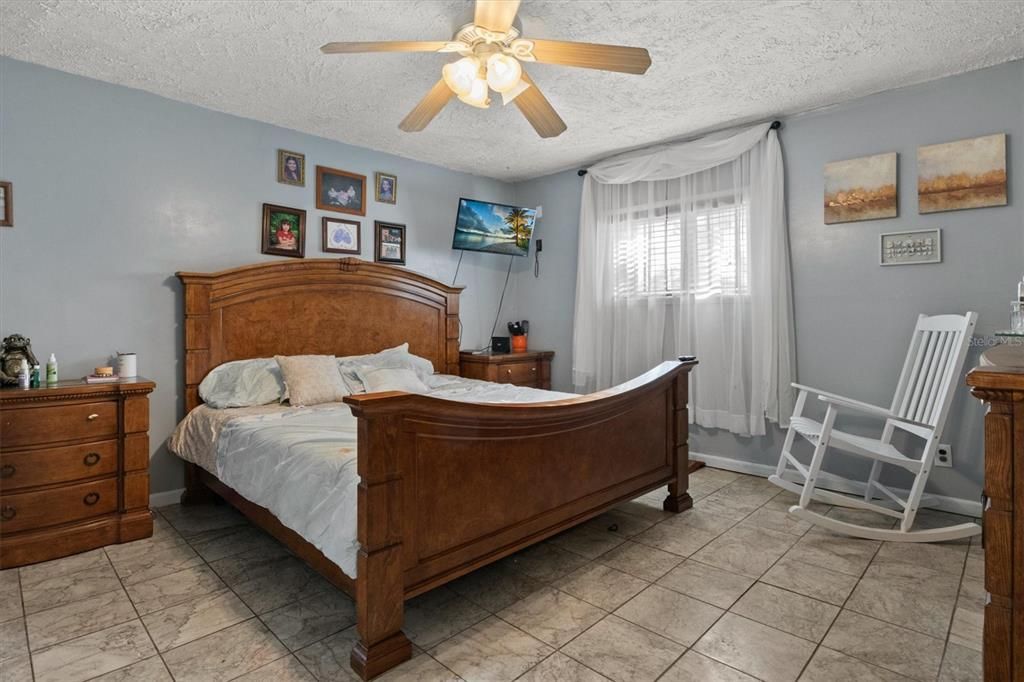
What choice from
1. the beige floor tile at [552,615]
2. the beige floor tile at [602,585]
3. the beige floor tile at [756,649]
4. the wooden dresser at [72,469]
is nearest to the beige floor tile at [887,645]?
the beige floor tile at [756,649]

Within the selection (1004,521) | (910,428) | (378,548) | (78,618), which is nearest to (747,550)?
(910,428)

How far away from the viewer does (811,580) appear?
7.36ft

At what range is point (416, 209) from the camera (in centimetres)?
452

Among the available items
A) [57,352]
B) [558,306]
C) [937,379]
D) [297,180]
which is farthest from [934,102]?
[57,352]

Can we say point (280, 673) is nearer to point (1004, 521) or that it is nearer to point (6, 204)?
point (1004, 521)

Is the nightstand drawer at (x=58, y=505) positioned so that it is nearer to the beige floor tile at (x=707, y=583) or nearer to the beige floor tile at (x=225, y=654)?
the beige floor tile at (x=225, y=654)

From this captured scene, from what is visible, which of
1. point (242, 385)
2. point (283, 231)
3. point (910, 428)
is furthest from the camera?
point (283, 231)

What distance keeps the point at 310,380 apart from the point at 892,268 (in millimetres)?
3679

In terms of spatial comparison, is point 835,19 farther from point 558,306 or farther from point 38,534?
point 38,534

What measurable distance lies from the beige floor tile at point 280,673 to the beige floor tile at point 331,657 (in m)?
0.02

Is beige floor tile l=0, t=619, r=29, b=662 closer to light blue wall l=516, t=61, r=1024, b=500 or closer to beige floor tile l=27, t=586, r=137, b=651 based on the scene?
beige floor tile l=27, t=586, r=137, b=651

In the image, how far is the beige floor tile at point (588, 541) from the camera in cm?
254

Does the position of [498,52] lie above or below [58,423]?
above

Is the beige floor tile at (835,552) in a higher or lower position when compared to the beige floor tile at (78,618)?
higher
